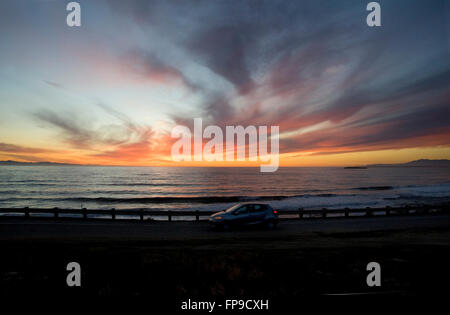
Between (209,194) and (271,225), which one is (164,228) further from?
(209,194)

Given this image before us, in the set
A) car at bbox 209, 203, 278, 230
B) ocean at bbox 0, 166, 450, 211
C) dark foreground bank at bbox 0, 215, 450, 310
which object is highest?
dark foreground bank at bbox 0, 215, 450, 310

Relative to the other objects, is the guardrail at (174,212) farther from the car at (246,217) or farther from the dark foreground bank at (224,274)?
the dark foreground bank at (224,274)

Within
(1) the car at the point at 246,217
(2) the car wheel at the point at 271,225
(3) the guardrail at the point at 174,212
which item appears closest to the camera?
(1) the car at the point at 246,217

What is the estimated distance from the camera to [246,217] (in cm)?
1580

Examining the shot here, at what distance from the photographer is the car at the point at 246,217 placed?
15.6 metres

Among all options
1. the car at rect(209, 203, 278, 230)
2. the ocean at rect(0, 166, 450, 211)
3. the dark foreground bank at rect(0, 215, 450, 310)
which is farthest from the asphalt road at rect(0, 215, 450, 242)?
the ocean at rect(0, 166, 450, 211)

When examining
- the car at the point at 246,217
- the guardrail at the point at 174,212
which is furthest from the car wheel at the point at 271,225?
the guardrail at the point at 174,212

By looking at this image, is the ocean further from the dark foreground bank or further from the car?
the dark foreground bank

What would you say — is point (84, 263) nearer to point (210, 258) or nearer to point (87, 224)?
point (210, 258)

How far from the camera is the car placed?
15.6m

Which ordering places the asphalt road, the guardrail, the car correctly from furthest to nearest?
1. the guardrail
2. the car
3. the asphalt road
